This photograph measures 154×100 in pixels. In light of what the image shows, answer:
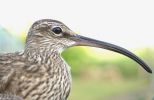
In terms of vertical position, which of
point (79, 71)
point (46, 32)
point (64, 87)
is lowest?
point (79, 71)

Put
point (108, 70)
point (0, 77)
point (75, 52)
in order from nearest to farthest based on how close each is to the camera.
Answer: point (0, 77), point (75, 52), point (108, 70)

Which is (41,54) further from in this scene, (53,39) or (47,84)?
(47,84)

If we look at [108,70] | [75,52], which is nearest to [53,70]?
[75,52]

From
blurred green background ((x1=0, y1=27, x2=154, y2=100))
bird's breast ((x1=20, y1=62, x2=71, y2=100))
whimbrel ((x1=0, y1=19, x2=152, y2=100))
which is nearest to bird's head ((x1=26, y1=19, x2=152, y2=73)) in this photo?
whimbrel ((x1=0, y1=19, x2=152, y2=100))

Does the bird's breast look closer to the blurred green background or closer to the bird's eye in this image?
the bird's eye

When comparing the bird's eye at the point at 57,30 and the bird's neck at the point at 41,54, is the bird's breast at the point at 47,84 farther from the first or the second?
the bird's eye at the point at 57,30

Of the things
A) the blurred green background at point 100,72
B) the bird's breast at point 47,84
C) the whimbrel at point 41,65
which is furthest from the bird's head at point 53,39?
the blurred green background at point 100,72

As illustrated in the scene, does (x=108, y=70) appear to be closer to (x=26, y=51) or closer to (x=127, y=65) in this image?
(x=127, y=65)
